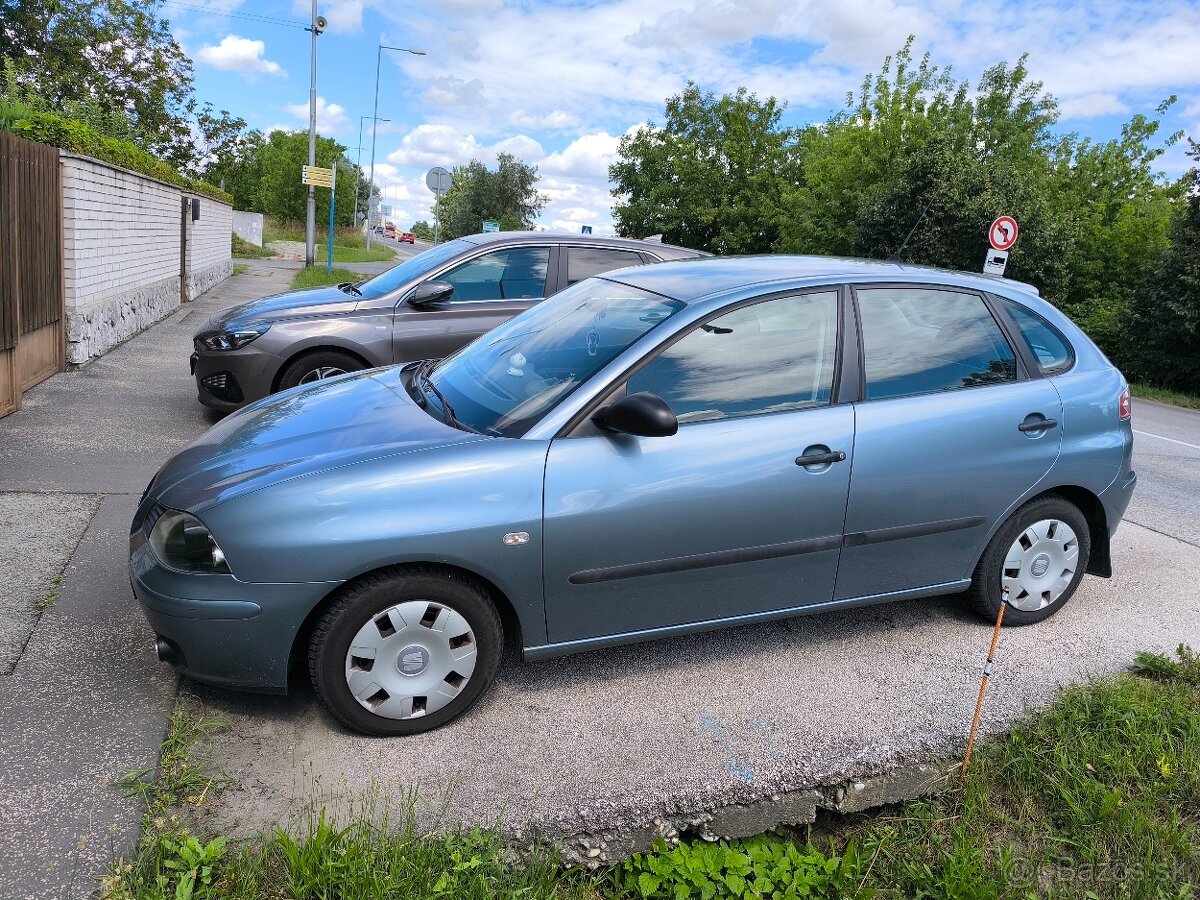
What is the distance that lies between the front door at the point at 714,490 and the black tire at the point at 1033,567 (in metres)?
0.86

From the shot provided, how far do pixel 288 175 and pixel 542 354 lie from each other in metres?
61.4

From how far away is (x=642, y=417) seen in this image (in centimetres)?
305

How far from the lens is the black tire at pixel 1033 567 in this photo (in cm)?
397

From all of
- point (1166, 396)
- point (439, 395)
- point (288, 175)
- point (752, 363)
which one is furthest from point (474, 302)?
point (288, 175)

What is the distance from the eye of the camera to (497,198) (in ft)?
177

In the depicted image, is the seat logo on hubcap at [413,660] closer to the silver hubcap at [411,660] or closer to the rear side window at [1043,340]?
the silver hubcap at [411,660]

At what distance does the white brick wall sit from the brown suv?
2.66 meters

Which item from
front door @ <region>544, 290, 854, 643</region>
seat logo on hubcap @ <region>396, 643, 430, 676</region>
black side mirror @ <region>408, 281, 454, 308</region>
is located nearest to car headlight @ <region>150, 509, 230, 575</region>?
seat logo on hubcap @ <region>396, 643, 430, 676</region>

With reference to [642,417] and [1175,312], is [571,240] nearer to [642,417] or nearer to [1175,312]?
[642,417]

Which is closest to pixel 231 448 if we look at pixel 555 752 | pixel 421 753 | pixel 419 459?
pixel 419 459

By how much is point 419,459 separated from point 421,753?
961mm

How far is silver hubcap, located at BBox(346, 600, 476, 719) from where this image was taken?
9.79 feet

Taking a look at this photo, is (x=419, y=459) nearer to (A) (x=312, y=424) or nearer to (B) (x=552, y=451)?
(B) (x=552, y=451)

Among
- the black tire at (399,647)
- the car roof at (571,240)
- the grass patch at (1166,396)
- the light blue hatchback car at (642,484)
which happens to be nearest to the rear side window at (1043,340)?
the light blue hatchback car at (642,484)
